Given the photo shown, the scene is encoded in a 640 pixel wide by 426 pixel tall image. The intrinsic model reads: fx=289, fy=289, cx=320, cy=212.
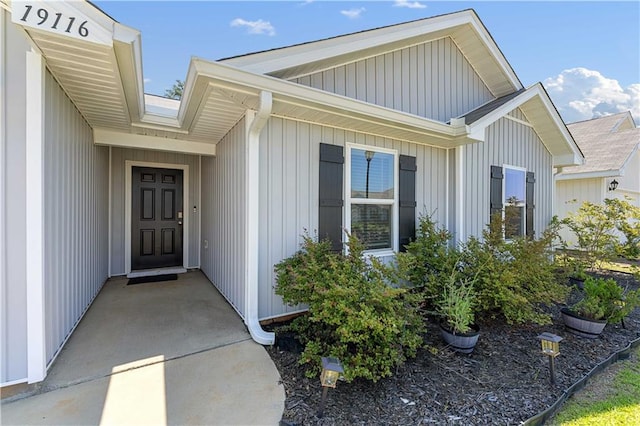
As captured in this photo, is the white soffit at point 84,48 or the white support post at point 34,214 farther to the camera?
the white support post at point 34,214

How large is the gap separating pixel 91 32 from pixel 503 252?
183 inches

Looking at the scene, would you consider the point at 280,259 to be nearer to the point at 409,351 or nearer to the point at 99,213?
the point at 409,351

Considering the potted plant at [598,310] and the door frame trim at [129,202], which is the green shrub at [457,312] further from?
the door frame trim at [129,202]

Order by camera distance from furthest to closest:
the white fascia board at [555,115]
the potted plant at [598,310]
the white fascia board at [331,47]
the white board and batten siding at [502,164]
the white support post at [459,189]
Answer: the white fascia board at [555,115] < the white board and batten siding at [502,164] < the white support post at [459,189] < the potted plant at [598,310] < the white fascia board at [331,47]

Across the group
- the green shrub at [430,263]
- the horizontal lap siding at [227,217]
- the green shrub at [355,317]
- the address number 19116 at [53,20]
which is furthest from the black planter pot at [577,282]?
the address number 19116 at [53,20]

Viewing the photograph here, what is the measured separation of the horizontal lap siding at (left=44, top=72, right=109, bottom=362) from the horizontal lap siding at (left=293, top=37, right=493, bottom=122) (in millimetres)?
2494

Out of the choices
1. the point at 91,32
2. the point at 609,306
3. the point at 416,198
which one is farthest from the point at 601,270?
the point at 91,32

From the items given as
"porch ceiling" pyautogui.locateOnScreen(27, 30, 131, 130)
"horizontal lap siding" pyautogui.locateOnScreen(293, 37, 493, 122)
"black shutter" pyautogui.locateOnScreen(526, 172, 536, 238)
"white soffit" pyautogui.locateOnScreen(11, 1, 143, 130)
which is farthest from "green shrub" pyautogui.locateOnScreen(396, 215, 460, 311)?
"porch ceiling" pyautogui.locateOnScreen(27, 30, 131, 130)

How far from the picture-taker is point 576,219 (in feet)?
21.0

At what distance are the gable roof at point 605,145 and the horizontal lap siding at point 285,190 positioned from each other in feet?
30.5

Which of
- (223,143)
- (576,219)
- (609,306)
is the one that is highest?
(223,143)

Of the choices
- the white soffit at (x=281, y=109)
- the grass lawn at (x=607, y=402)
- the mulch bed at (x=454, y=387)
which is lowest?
the grass lawn at (x=607, y=402)

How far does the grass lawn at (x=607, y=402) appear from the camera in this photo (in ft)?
6.86

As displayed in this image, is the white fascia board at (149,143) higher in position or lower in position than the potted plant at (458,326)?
higher
